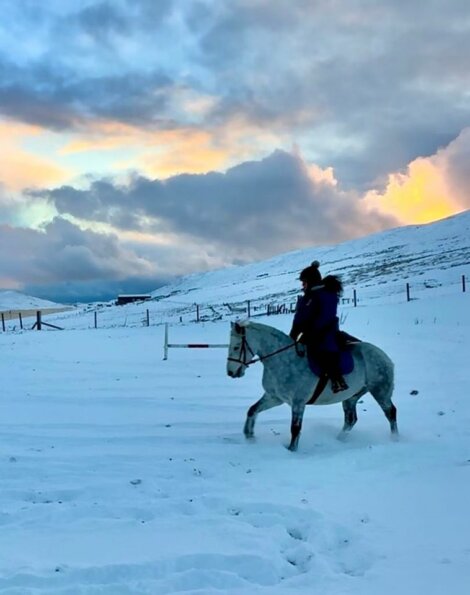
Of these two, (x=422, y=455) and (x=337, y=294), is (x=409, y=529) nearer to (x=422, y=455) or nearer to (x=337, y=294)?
(x=422, y=455)

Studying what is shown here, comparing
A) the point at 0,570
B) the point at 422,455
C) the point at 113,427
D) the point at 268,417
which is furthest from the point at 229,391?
the point at 0,570

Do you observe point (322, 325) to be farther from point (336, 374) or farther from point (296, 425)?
point (296, 425)

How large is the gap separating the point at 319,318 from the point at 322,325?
0.38ft

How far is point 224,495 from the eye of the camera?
636cm

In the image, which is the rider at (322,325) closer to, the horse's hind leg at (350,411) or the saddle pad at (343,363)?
the saddle pad at (343,363)

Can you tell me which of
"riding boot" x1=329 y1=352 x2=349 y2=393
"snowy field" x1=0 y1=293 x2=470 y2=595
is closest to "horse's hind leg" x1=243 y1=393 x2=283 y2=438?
"snowy field" x1=0 y1=293 x2=470 y2=595

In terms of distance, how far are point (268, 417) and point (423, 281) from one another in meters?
37.7

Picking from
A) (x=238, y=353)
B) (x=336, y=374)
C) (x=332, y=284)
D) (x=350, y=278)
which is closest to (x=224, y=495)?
(x=238, y=353)

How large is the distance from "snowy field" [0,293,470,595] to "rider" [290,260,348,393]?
1.18 metres

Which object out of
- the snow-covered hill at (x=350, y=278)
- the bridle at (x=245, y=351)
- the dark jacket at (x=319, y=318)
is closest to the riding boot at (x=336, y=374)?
the dark jacket at (x=319, y=318)

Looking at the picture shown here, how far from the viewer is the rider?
860 cm

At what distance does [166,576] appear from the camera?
450 centimetres

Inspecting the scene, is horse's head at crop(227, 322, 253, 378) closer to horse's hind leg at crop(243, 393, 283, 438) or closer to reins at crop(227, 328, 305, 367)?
reins at crop(227, 328, 305, 367)

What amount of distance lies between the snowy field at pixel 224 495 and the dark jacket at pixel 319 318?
156 centimetres
